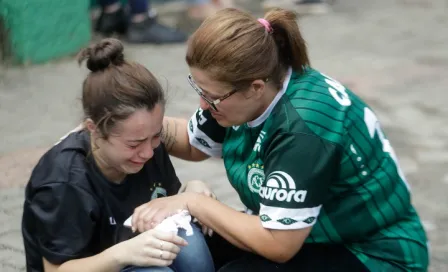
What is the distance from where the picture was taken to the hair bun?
2.32m

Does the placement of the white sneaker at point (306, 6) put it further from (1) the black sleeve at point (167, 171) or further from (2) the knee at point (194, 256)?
(2) the knee at point (194, 256)

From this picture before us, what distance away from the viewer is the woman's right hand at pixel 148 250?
7.40 ft

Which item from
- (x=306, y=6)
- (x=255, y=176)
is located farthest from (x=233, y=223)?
(x=306, y=6)

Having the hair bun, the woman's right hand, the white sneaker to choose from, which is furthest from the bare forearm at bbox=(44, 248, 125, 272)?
the white sneaker

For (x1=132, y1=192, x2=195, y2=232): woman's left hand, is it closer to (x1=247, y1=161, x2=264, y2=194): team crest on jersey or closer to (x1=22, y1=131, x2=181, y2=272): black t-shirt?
(x1=22, y1=131, x2=181, y2=272): black t-shirt

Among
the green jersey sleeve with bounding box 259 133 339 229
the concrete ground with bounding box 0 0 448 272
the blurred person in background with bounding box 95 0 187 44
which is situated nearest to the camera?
the green jersey sleeve with bounding box 259 133 339 229

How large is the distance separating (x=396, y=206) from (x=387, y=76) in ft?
11.6

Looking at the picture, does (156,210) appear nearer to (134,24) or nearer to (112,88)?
(112,88)

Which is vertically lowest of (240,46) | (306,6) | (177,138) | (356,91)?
(306,6)

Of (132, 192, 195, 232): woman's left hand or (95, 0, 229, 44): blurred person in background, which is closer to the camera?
(132, 192, 195, 232): woman's left hand

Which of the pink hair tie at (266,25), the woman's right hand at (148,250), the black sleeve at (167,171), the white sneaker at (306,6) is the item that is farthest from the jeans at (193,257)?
the white sneaker at (306,6)

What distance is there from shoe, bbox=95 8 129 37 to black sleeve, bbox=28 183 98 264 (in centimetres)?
420

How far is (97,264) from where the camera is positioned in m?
2.26

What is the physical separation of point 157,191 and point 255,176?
15.8 inches
